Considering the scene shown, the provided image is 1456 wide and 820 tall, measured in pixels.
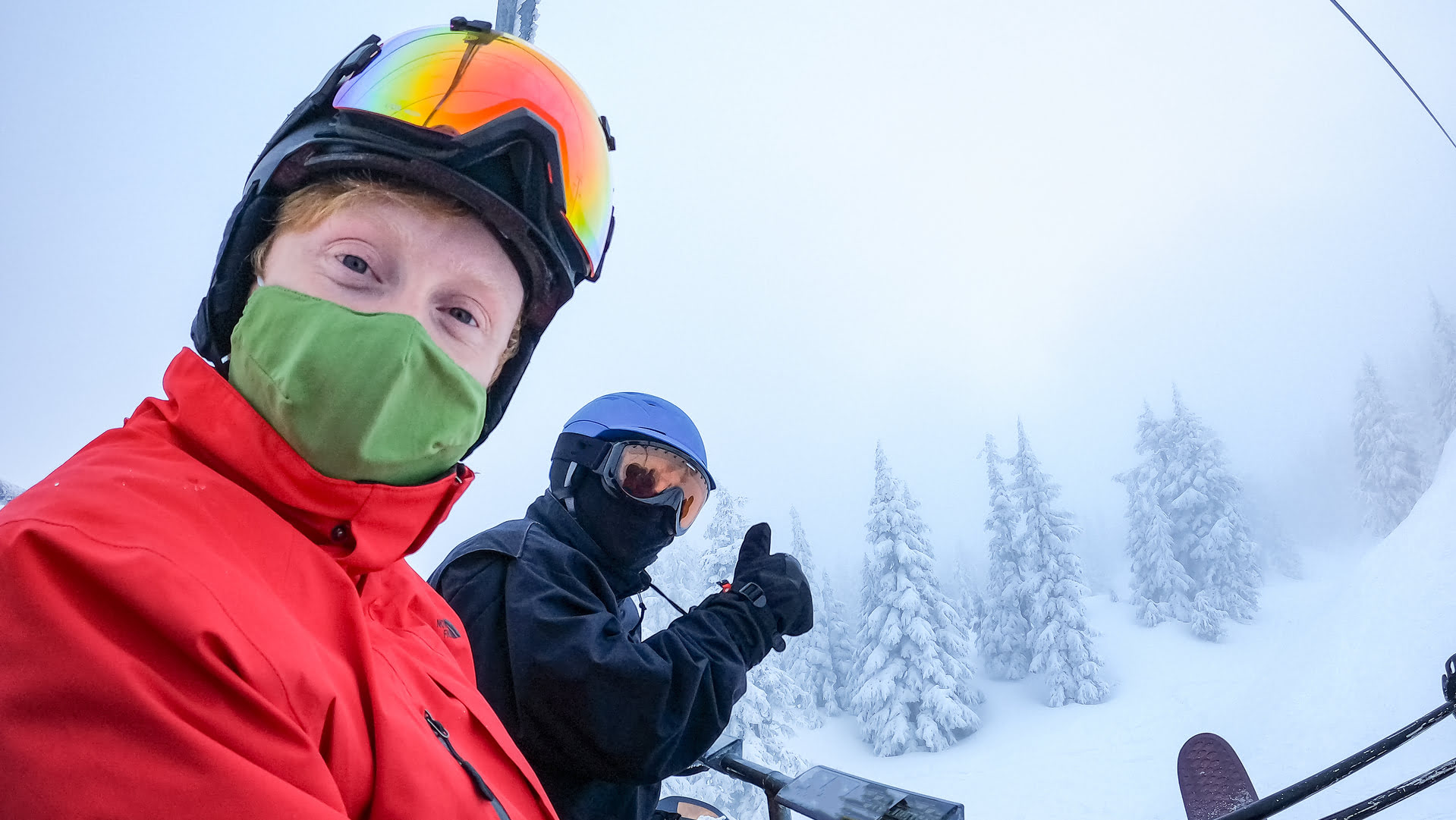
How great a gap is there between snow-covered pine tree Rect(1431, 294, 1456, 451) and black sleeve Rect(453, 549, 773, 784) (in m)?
41.9

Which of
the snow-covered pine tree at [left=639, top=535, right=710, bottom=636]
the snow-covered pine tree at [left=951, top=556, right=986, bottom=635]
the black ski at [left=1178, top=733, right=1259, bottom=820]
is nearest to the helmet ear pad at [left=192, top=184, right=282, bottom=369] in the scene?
the black ski at [left=1178, top=733, right=1259, bottom=820]

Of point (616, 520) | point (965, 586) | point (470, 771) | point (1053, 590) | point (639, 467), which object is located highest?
point (965, 586)

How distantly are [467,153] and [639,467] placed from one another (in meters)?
1.81

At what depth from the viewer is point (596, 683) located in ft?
6.87

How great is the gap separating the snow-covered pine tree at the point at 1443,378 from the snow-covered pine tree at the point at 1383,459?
1.09m

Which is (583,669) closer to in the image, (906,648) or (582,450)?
(582,450)

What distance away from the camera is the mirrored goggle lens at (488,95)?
1650 millimetres

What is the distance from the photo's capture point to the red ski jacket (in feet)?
1.73

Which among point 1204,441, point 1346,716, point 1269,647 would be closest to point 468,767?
point 1346,716

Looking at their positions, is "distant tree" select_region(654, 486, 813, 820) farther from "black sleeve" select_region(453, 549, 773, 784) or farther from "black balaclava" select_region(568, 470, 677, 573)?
"black sleeve" select_region(453, 549, 773, 784)

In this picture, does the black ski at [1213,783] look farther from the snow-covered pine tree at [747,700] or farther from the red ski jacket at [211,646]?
the snow-covered pine tree at [747,700]

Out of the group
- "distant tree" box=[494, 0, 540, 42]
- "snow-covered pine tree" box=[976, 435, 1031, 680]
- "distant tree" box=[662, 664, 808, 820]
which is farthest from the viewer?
"snow-covered pine tree" box=[976, 435, 1031, 680]

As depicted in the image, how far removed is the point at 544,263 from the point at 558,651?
1.34m

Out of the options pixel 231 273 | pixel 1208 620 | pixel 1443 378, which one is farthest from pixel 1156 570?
pixel 231 273
